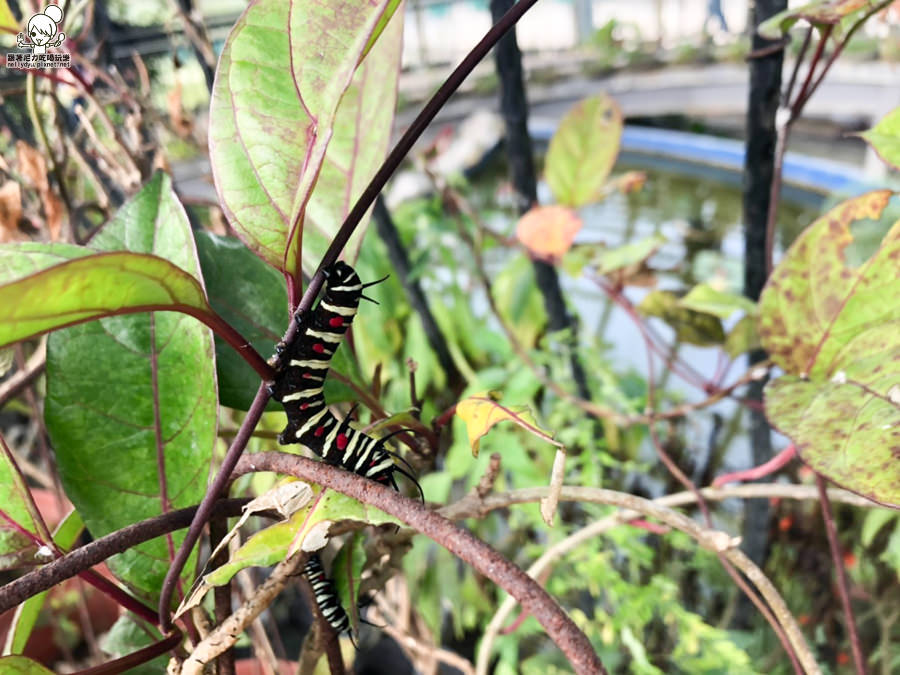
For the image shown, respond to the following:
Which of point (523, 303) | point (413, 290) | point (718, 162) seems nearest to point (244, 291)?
point (413, 290)

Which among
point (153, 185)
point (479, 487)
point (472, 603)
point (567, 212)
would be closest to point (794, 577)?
point (472, 603)

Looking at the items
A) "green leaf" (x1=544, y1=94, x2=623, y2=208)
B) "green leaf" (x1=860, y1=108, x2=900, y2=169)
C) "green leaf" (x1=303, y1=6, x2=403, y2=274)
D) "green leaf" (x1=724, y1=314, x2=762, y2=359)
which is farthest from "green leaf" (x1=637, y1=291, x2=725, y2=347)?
"green leaf" (x1=303, y1=6, x2=403, y2=274)

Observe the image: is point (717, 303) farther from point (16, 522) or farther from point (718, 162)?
point (718, 162)

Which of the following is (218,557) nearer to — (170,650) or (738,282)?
(170,650)

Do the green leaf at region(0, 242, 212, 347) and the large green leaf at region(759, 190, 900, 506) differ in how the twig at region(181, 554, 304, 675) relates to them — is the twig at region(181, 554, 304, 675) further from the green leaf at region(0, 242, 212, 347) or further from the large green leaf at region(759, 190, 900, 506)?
the large green leaf at region(759, 190, 900, 506)

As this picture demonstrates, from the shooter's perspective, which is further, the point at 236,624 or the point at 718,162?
the point at 718,162

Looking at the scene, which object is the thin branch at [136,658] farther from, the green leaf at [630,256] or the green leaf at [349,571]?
the green leaf at [630,256]
